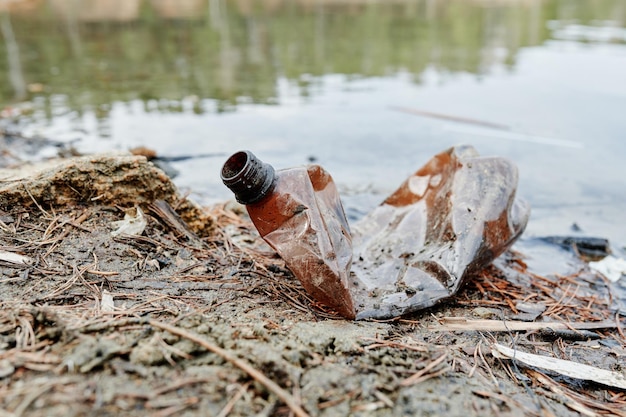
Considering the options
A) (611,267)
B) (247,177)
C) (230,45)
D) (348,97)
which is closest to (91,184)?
(247,177)

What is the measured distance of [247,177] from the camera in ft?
8.24

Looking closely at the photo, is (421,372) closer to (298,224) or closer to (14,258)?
(298,224)

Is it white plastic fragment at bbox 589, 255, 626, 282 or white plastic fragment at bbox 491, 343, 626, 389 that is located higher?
white plastic fragment at bbox 491, 343, 626, 389

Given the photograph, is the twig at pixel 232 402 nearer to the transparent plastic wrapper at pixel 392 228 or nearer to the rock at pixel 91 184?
the transparent plastic wrapper at pixel 392 228

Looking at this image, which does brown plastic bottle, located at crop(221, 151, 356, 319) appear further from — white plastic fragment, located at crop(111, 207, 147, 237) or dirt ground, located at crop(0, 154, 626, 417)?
white plastic fragment, located at crop(111, 207, 147, 237)

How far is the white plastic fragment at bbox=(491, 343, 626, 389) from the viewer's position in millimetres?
2389

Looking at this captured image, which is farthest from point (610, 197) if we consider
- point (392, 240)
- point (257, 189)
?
point (257, 189)

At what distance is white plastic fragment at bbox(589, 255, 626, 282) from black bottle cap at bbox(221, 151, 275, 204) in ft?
9.94

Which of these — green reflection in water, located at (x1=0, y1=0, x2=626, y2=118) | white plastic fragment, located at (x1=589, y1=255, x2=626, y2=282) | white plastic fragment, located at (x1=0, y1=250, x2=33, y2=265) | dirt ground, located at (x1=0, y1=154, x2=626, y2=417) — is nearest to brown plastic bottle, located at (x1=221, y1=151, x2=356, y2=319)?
dirt ground, located at (x1=0, y1=154, x2=626, y2=417)

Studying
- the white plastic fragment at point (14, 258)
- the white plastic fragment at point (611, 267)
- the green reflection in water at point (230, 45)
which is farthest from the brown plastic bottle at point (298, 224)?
the green reflection in water at point (230, 45)

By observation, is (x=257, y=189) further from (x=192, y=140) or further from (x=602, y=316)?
(x=192, y=140)

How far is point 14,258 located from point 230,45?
13.7m

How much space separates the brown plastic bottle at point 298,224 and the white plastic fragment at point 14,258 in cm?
110

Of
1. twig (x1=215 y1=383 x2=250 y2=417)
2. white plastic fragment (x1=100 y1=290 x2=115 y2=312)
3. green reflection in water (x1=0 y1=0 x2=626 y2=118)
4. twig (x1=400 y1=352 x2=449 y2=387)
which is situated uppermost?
green reflection in water (x1=0 y1=0 x2=626 y2=118)
